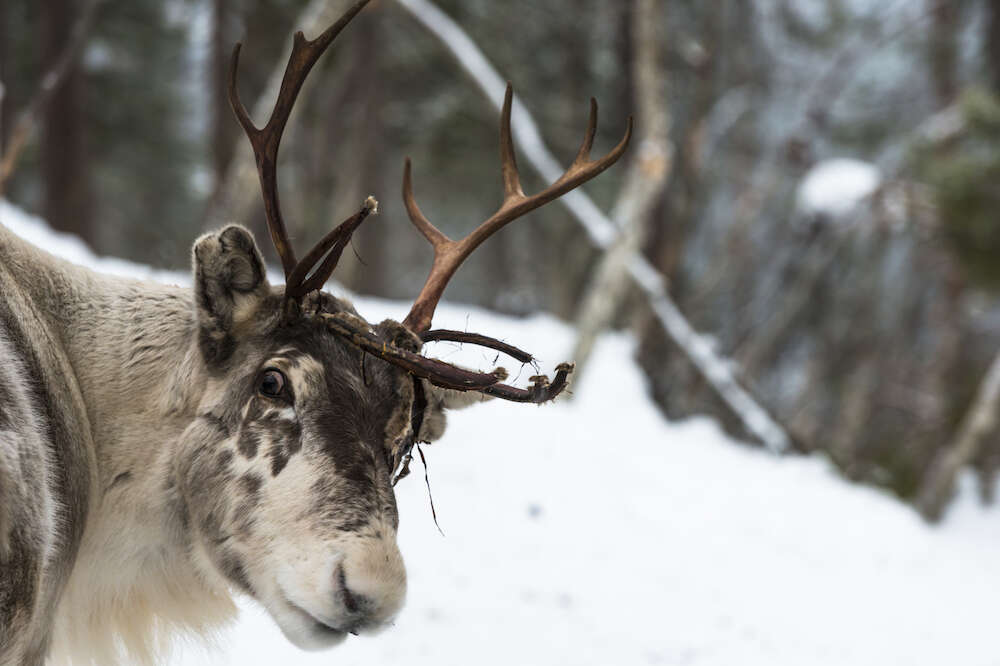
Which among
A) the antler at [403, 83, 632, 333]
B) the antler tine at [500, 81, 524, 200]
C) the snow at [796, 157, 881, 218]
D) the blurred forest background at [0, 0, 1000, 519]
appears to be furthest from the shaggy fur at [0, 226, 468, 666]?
the snow at [796, 157, 881, 218]

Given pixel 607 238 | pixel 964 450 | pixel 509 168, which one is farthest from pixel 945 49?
pixel 509 168

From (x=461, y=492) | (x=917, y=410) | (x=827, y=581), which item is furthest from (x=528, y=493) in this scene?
(x=917, y=410)

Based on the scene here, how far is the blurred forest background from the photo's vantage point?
9.20 m

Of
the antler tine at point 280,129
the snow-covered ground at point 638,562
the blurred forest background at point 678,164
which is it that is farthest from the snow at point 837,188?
the antler tine at point 280,129

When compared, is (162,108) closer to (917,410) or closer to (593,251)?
(593,251)

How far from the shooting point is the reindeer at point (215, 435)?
2217mm

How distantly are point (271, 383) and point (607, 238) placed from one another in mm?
6113

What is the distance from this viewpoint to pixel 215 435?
255 cm

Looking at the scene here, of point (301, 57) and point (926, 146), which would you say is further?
point (926, 146)

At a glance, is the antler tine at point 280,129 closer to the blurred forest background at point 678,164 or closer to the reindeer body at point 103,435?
the reindeer body at point 103,435

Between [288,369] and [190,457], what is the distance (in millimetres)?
414

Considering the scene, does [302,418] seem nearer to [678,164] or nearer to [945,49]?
[678,164]

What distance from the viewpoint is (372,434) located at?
2.44 m

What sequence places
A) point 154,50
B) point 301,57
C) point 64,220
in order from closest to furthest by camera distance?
point 301,57 → point 64,220 → point 154,50
